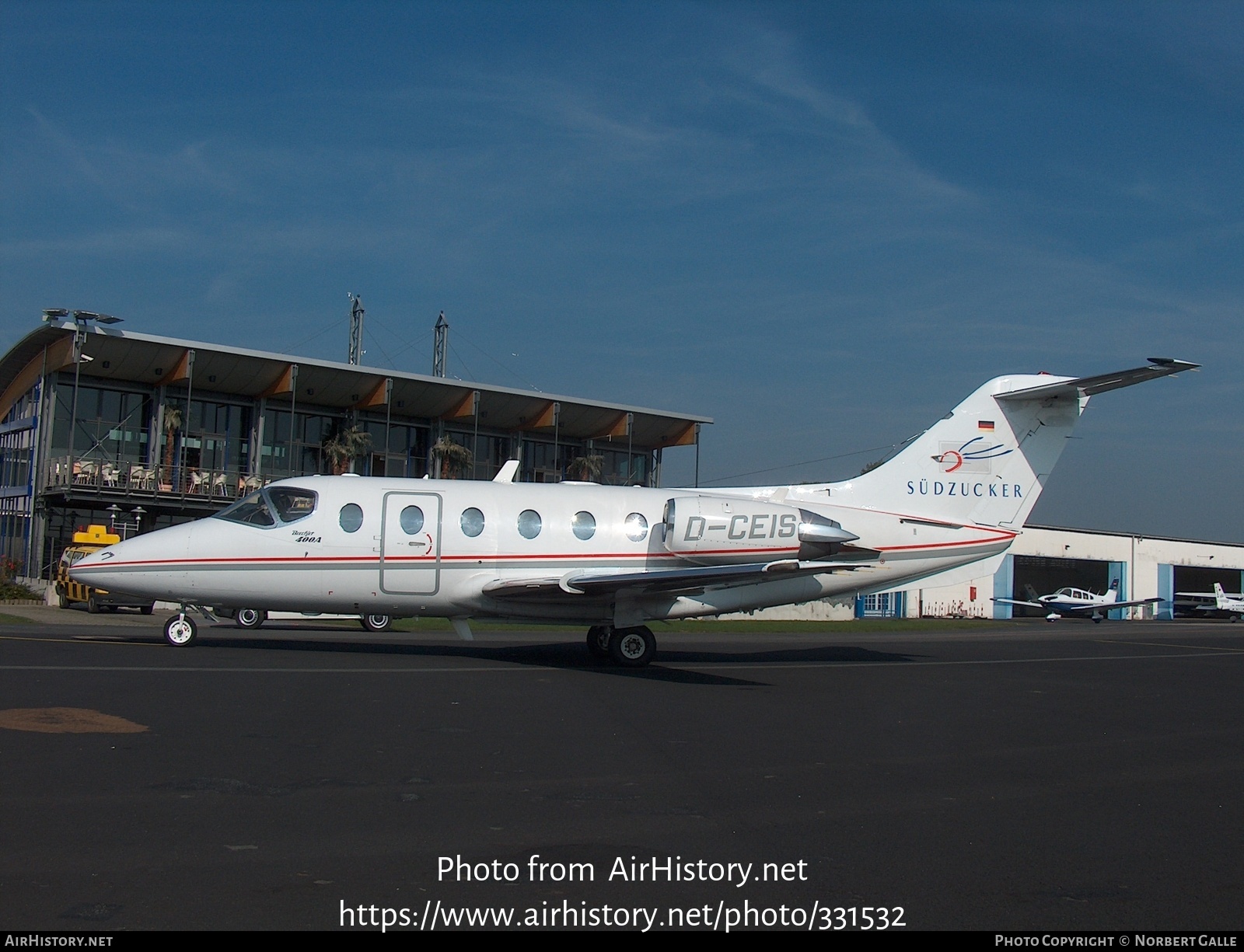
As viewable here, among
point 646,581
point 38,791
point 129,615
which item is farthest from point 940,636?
point 38,791

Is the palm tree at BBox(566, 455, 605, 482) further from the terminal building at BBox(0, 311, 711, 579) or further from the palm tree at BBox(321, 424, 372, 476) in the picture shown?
the palm tree at BBox(321, 424, 372, 476)

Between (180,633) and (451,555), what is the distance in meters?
4.40

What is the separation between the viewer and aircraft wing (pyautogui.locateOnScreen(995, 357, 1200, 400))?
16.5 metres

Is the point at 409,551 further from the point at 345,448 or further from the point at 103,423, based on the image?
the point at 103,423

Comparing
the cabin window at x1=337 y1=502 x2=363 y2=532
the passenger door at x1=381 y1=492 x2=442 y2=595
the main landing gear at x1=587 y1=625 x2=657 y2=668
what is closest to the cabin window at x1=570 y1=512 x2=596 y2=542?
the main landing gear at x1=587 y1=625 x2=657 y2=668

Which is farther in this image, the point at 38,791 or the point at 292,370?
the point at 292,370

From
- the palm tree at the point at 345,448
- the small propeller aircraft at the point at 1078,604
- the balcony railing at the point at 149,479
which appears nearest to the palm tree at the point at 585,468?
the palm tree at the point at 345,448

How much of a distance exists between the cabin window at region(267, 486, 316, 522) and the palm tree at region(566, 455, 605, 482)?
1222 inches

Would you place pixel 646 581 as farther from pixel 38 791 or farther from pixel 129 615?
pixel 129 615

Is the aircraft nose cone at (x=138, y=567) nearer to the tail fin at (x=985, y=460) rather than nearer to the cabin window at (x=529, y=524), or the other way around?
the cabin window at (x=529, y=524)

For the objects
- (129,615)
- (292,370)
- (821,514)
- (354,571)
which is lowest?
(129,615)

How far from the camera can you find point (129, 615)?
2770 centimetres

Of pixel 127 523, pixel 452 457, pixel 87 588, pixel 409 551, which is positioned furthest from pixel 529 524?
pixel 452 457

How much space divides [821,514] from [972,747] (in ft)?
27.9
